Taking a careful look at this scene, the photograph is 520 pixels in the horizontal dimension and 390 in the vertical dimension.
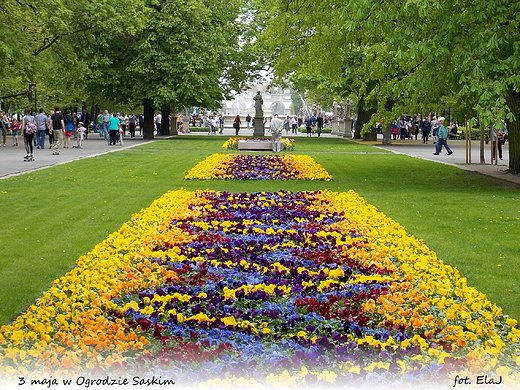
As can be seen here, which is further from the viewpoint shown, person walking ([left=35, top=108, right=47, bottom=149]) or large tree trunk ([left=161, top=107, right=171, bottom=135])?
large tree trunk ([left=161, top=107, right=171, bottom=135])

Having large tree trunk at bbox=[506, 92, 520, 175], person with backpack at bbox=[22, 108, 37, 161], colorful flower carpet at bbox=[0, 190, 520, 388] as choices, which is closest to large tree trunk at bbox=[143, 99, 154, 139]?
person with backpack at bbox=[22, 108, 37, 161]

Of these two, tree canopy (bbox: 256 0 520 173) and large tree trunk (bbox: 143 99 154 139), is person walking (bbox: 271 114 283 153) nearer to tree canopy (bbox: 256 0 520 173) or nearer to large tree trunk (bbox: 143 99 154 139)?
tree canopy (bbox: 256 0 520 173)

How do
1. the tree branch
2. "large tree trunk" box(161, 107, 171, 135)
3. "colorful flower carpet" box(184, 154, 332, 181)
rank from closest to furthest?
"colorful flower carpet" box(184, 154, 332, 181), the tree branch, "large tree trunk" box(161, 107, 171, 135)

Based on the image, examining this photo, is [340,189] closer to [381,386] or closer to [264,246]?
[264,246]

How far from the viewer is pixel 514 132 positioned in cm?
2083

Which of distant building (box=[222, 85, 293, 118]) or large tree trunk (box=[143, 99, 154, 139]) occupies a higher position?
distant building (box=[222, 85, 293, 118])

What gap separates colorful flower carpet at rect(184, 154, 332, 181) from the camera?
20.7 m

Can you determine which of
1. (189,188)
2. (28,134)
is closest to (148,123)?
(28,134)

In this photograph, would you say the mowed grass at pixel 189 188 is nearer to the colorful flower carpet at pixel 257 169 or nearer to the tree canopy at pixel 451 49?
the colorful flower carpet at pixel 257 169

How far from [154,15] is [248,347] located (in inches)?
1661

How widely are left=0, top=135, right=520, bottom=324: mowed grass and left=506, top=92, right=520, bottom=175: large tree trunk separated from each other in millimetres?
1020

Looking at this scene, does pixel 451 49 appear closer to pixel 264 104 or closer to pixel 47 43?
pixel 47 43

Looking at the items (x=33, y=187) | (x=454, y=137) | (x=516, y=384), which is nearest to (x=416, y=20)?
(x=33, y=187)

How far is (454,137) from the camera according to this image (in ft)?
189
